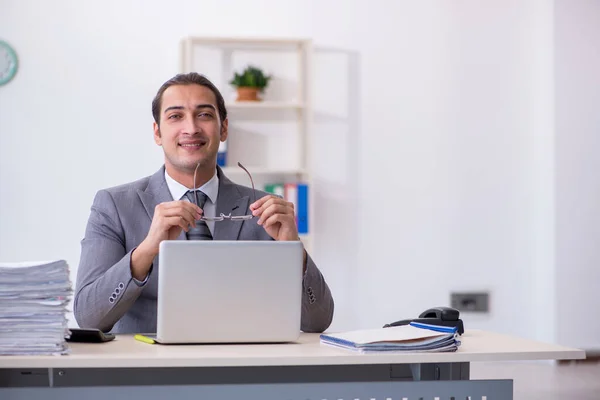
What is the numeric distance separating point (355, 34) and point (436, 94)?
0.65 meters

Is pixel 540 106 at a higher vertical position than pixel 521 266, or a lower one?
higher

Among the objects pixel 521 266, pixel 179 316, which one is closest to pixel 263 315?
pixel 179 316

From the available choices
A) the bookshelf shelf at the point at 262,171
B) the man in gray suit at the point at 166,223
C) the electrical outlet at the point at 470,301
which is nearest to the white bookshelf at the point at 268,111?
the bookshelf shelf at the point at 262,171

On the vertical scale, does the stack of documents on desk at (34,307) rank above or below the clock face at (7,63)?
below

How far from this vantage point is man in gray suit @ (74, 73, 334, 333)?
2029 millimetres

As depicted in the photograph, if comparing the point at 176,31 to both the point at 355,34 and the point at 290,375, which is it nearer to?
the point at 355,34

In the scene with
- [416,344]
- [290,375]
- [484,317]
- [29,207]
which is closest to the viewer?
[416,344]

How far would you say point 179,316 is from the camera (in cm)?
170

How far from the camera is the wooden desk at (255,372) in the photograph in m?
1.54

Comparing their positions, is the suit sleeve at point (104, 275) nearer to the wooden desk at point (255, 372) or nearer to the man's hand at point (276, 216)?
the wooden desk at point (255, 372)

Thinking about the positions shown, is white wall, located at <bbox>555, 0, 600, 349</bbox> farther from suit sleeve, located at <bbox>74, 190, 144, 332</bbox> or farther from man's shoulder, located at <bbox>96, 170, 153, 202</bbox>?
suit sleeve, located at <bbox>74, 190, 144, 332</bbox>

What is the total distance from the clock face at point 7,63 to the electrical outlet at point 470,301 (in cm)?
308

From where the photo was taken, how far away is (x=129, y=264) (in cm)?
200

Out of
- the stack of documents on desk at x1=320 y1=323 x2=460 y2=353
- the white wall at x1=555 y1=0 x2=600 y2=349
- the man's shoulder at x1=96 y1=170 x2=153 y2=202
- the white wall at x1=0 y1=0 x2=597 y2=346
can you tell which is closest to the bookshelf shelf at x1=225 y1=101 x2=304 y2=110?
the white wall at x1=0 y1=0 x2=597 y2=346
